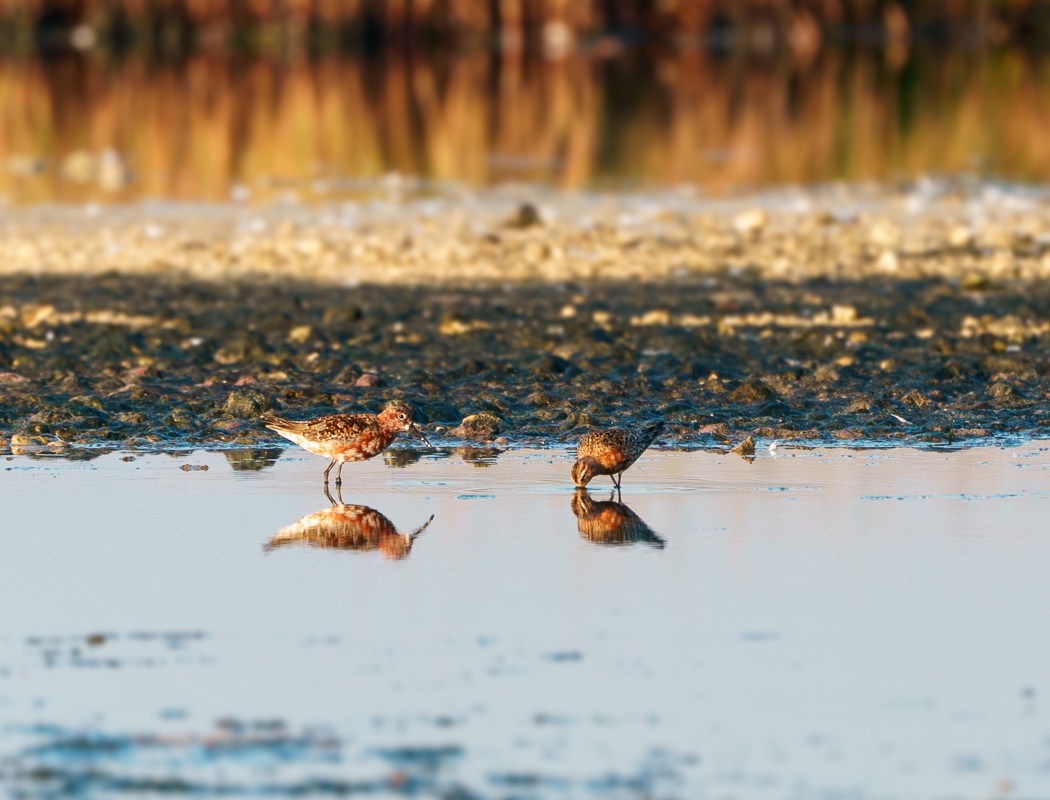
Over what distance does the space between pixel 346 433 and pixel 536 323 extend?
4.88m

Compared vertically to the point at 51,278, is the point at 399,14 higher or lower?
higher

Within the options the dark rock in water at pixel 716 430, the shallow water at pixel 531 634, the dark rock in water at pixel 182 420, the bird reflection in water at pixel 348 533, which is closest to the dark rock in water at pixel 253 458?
the shallow water at pixel 531 634

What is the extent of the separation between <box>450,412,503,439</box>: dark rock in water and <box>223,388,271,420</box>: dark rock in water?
1.11m

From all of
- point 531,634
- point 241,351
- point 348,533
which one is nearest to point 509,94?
point 241,351

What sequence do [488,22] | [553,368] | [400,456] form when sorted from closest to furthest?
[400,456], [553,368], [488,22]

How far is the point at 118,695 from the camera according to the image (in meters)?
5.94

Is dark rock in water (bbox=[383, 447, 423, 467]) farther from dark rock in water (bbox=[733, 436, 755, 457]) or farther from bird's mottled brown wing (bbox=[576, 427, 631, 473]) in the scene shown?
dark rock in water (bbox=[733, 436, 755, 457])

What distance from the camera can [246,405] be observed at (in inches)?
425

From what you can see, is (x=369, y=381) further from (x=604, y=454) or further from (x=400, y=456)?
(x=604, y=454)

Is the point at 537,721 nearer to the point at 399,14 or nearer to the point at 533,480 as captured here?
the point at 533,480

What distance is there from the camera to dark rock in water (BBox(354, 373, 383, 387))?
38.7 feet

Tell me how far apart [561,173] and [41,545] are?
18.7 m

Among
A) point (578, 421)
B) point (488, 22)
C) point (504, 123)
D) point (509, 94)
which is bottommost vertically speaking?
point (578, 421)

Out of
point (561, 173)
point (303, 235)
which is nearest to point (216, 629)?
point (303, 235)
